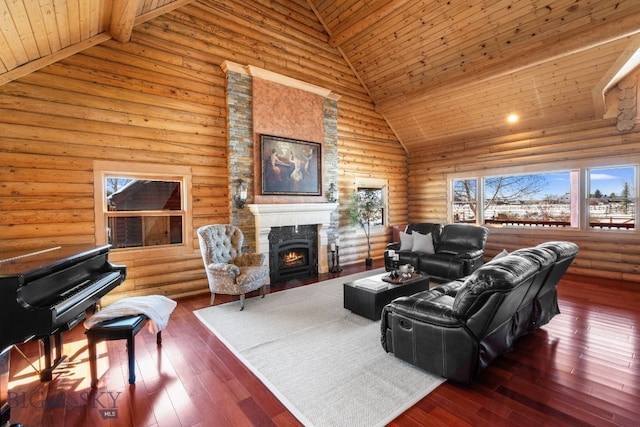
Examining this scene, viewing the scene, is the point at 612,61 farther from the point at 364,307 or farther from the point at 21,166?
the point at 21,166

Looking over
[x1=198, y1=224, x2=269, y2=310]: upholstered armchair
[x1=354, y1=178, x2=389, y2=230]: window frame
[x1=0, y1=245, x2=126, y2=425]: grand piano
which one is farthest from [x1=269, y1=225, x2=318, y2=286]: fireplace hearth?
[x1=0, y1=245, x2=126, y2=425]: grand piano

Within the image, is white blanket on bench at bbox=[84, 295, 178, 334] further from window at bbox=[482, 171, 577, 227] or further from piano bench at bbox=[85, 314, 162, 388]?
window at bbox=[482, 171, 577, 227]

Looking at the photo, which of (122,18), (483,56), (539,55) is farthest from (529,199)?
(122,18)

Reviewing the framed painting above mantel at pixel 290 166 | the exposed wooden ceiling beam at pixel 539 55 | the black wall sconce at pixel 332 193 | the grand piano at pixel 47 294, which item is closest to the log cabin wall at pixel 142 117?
the framed painting above mantel at pixel 290 166

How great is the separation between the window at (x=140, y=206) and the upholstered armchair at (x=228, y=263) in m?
0.64

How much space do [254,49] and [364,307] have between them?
16.0ft

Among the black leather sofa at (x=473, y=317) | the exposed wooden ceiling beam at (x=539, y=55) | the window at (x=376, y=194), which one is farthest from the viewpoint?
the window at (x=376, y=194)

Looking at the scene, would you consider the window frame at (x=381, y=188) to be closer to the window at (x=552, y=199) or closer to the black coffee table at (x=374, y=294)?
the window at (x=552, y=199)

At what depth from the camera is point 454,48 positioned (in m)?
5.66

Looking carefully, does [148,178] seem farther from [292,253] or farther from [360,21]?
[360,21]

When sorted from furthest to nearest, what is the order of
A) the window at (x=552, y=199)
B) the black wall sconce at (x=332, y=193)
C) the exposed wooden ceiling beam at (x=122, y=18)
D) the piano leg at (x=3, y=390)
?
the black wall sconce at (x=332, y=193)
the window at (x=552, y=199)
the exposed wooden ceiling beam at (x=122, y=18)
the piano leg at (x=3, y=390)

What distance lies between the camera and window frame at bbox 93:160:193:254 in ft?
13.1

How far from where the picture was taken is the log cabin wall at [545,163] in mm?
5363

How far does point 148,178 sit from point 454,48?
5.98 meters
